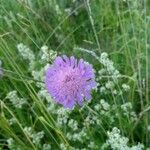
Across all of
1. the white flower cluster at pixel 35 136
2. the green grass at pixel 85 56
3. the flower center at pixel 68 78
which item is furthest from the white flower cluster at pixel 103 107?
the flower center at pixel 68 78

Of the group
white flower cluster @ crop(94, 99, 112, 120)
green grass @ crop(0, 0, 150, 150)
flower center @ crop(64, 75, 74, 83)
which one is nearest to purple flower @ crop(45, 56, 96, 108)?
flower center @ crop(64, 75, 74, 83)

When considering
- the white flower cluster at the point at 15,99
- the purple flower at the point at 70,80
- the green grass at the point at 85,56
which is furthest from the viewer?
the white flower cluster at the point at 15,99

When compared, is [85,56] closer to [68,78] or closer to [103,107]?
[103,107]

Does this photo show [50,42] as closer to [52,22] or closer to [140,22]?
[52,22]

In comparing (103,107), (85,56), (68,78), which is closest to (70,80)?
(68,78)

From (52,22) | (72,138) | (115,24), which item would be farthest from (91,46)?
(72,138)

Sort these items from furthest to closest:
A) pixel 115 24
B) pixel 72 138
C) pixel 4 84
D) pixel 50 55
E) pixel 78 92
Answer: pixel 115 24 < pixel 4 84 < pixel 72 138 < pixel 50 55 < pixel 78 92

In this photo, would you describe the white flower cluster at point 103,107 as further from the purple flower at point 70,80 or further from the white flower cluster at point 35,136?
the purple flower at point 70,80
